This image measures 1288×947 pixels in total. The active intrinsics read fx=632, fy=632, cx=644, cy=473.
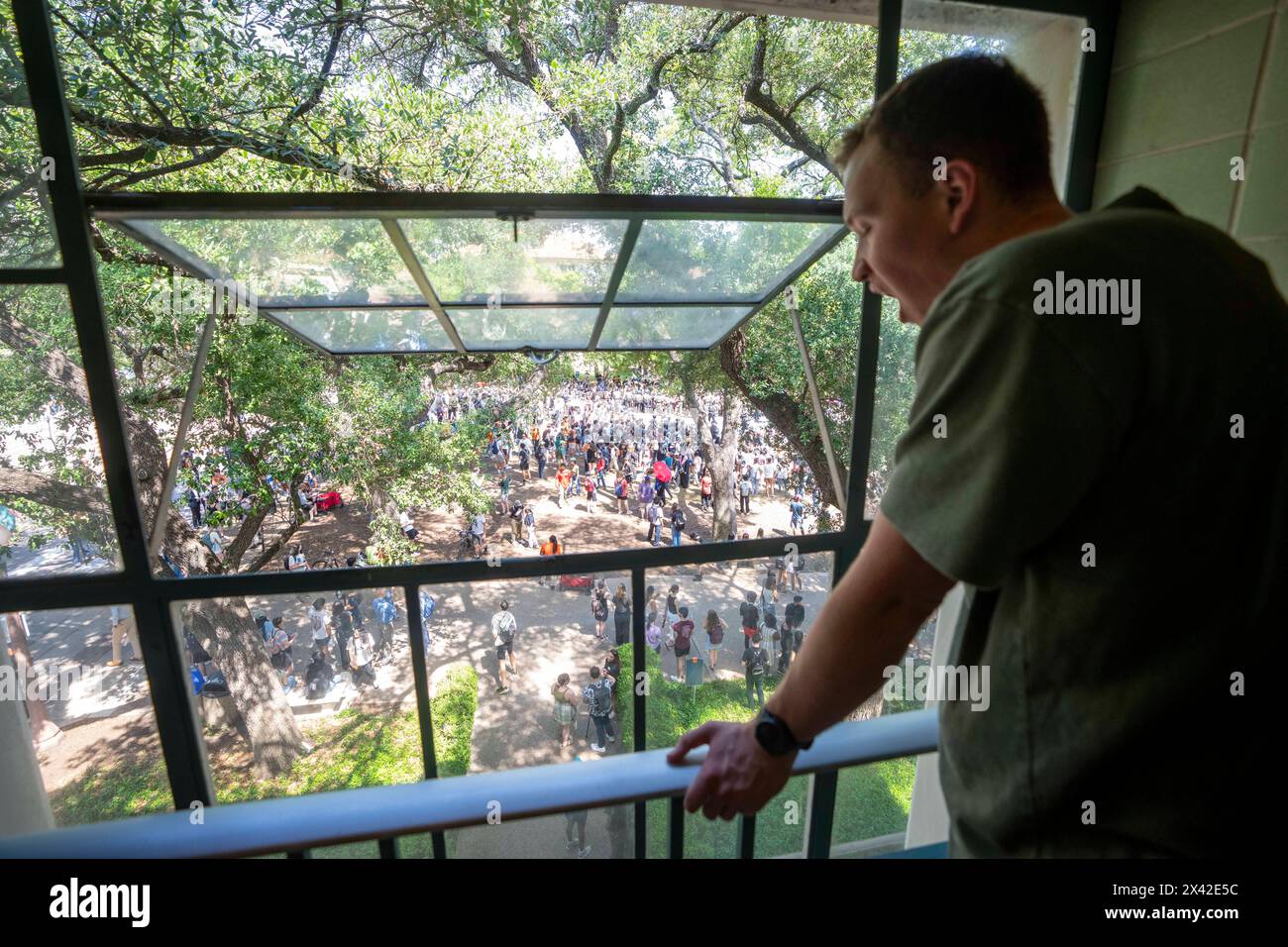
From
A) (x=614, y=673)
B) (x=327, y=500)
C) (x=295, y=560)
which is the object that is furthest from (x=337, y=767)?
(x=327, y=500)

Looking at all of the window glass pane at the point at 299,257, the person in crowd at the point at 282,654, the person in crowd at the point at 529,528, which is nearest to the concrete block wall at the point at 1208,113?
the window glass pane at the point at 299,257

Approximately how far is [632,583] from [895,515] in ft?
7.54

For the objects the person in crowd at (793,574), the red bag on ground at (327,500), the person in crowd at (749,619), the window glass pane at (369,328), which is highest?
the window glass pane at (369,328)

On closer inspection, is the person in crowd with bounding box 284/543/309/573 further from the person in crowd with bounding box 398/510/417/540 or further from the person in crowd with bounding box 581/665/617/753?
the person in crowd with bounding box 581/665/617/753

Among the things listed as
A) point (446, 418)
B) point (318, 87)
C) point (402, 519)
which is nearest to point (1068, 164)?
point (318, 87)

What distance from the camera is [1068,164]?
2711 mm

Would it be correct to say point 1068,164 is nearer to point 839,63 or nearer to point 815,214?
point 815,214

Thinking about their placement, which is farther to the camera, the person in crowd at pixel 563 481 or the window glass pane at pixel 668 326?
the person in crowd at pixel 563 481

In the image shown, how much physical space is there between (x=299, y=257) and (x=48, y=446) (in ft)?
4.53

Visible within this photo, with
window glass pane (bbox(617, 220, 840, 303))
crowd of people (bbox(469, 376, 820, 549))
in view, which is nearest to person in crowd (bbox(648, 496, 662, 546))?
crowd of people (bbox(469, 376, 820, 549))

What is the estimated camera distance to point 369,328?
3.64 meters

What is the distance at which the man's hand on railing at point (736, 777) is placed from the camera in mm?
962

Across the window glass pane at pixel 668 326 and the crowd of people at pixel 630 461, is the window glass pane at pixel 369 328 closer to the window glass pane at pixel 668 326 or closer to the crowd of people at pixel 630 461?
the window glass pane at pixel 668 326

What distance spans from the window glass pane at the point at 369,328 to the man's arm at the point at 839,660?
10.1ft
